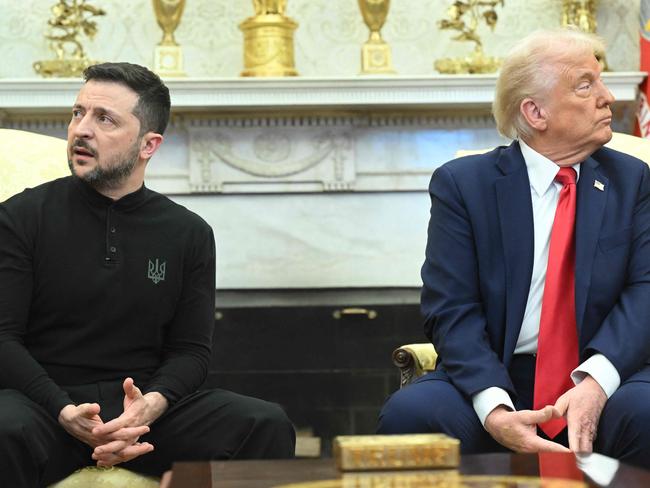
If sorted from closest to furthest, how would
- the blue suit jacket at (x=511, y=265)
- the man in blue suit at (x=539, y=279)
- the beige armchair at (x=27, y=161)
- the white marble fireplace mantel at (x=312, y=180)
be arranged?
the man in blue suit at (x=539, y=279), the blue suit jacket at (x=511, y=265), the beige armchair at (x=27, y=161), the white marble fireplace mantel at (x=312, y=180)

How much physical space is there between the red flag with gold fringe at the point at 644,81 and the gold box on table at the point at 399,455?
357cm

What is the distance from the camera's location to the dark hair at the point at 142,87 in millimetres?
2984

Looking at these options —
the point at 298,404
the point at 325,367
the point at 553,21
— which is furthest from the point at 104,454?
the point at 553,21

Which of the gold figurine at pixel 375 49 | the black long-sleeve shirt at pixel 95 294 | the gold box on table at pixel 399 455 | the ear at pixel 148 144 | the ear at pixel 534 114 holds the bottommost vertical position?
the gold box on table at pixel 399 455

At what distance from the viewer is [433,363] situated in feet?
10.4

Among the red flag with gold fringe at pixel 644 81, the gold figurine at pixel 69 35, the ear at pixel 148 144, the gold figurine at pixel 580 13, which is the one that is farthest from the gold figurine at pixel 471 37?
the ear at pixel 148 144

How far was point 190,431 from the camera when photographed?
9.04 feet

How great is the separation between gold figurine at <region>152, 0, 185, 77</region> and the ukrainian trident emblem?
2.84m

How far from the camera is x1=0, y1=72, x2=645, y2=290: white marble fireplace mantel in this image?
18.9 feet

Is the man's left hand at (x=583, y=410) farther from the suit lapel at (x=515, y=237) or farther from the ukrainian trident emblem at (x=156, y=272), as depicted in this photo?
the ukrainian trident emblem at (x=156, y=272)

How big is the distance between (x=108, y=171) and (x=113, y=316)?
0.35 meters

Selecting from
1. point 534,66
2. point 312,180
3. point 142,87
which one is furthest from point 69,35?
point 534,66

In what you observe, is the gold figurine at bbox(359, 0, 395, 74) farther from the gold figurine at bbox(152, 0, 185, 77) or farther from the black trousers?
the black trousers

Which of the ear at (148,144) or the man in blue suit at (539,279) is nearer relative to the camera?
the man in blue suit at (539,279)
